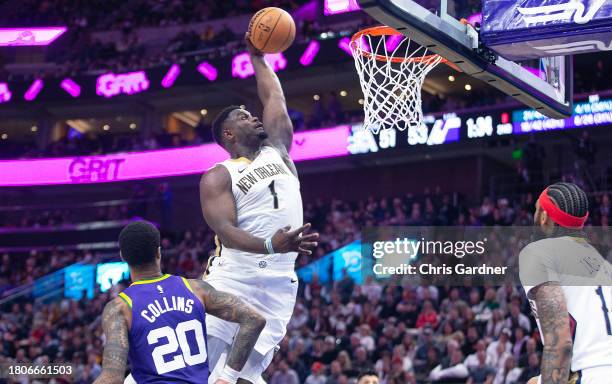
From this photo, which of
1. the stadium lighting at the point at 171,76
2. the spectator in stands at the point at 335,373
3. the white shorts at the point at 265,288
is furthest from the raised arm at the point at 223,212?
the stadium lighting at the point at 171,76

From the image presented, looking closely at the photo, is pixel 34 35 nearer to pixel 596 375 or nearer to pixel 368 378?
pixel 368 378

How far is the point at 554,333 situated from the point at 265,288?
6.46 feet

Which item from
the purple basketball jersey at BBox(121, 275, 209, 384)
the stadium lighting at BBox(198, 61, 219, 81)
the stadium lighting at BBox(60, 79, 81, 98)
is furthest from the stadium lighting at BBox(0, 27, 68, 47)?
the purple basketball jersey at BBox(121, 275, 209, 384)

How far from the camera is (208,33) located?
27.8 metres

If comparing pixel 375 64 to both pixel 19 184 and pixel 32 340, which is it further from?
pixel 19 184

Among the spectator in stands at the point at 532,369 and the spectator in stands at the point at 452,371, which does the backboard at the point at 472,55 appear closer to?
the spectator in stands at the point at 532,369

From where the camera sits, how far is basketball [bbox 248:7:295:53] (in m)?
5.78

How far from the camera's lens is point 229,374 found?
461 cm

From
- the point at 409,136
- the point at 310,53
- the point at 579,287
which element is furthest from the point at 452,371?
the point at 310,53

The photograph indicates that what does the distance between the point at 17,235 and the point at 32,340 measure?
10055mm

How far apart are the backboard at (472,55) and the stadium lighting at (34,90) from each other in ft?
76.2

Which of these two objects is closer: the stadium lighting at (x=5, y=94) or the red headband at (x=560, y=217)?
the red headband at (x=560, y=217)

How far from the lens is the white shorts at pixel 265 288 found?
17.3ft

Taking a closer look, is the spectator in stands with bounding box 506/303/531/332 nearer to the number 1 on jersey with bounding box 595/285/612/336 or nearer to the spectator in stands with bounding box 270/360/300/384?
the spectator in stands with bounding box 270/360/300/384
